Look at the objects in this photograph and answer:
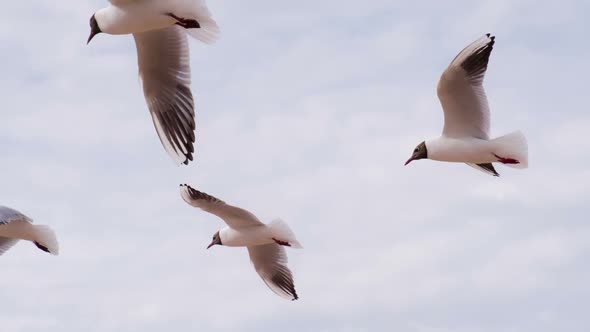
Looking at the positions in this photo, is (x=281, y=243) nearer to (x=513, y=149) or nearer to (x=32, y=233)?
(x=513, y=149)

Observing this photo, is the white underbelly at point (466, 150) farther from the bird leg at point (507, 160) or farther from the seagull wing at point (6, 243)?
the seagull wing at point (6, 243)

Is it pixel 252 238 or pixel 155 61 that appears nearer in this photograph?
pixel 155 61

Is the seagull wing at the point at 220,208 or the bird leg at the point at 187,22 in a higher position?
the bird leg at the point at 187,22

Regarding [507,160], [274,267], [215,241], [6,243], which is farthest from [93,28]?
[507,160]

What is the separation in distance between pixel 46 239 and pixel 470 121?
4.47 m

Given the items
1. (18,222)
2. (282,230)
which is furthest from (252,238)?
(18,222)

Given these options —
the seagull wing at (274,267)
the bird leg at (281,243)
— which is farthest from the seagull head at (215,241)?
the bird leg at (281,243)

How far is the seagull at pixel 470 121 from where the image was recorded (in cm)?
1190

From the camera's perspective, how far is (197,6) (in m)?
10.9

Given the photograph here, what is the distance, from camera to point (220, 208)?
1253 centimetres

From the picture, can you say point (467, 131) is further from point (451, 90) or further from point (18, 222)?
point (18, 222)

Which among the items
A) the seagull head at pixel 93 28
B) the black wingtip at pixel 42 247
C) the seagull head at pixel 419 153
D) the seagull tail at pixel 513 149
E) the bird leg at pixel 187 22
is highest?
the seagull head at pixel 93 28

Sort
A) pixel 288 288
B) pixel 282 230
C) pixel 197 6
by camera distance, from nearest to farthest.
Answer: pixel 197 6
pixel 282 230
pixel 288 288

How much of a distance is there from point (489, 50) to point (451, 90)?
0.52 m
